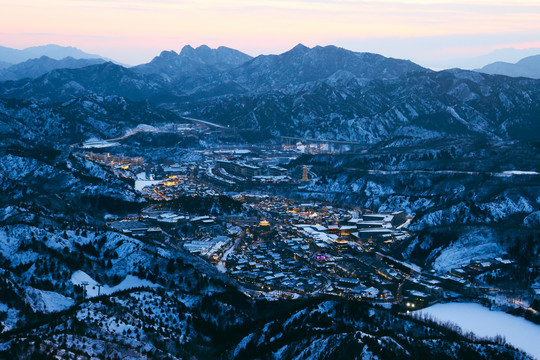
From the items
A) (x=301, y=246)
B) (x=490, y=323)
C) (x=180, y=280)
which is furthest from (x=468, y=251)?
(x=180, y=280)

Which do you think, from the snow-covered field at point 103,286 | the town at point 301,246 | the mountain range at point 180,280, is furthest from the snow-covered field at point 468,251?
the snow-covered field at point 103,286

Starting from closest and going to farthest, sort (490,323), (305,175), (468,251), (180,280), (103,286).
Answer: (490,323) < (103,286) < (180,280) < (468,251) < (305,175)

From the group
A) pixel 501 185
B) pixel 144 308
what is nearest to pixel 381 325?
pixel 144 308

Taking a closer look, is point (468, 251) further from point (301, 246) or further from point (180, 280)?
point (180, 280)

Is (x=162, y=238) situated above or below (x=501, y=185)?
below

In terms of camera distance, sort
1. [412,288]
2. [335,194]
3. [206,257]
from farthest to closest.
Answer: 1. [335,194]
2. [206,257]
3. [412,288]

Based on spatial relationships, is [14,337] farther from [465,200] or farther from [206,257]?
[465,200]

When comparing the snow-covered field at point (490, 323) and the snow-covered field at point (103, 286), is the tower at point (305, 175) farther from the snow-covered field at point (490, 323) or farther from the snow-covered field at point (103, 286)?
the snow-covered field at point (490, 323)

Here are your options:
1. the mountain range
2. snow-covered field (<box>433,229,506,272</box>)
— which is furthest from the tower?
snow-covered field (<box>433,229,506,272</box>)
